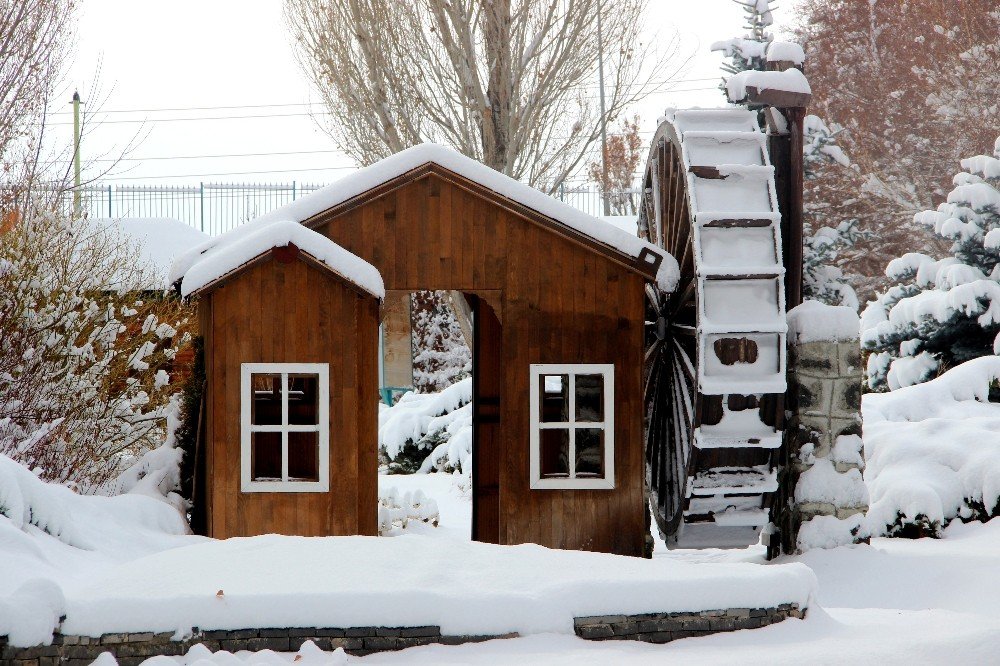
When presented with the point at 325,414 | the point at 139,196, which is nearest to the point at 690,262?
the point at 325,414

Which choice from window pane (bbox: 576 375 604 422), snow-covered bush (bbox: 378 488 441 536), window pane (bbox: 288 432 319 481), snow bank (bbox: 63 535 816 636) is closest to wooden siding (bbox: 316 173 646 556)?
window pane (bbox: 576 375 604 422)

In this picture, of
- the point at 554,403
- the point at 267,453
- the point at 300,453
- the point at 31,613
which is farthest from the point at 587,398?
the point at 31,613

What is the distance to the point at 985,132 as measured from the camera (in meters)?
26.3

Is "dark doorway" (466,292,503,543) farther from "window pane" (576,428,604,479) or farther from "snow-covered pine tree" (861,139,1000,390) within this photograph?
"snow-covered pine tree" (861,139,1000,390)

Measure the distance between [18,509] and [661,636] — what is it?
4.12 metres

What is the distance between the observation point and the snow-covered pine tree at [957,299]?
47.5ft

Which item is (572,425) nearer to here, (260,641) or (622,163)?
(260,641)

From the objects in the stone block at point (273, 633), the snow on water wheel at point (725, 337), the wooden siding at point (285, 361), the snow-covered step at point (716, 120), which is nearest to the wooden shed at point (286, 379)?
the wooden siding at point (285, 361)

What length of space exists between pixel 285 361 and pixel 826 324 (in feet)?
14.7

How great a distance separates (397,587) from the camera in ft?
19.1

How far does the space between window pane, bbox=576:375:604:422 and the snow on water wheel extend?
0.78 metres

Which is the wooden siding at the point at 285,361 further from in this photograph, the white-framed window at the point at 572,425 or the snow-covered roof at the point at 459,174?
the white-framed window at the point at 572,425

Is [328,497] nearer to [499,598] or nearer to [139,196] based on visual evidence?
[499,598]

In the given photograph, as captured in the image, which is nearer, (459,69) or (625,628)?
(625,628)
